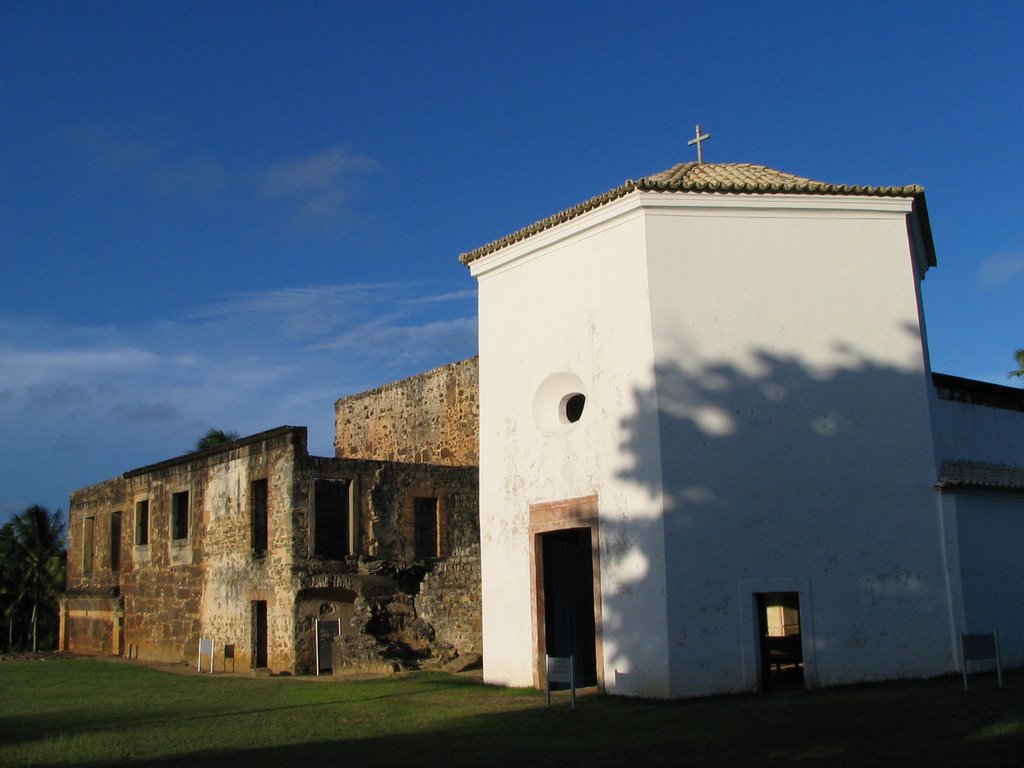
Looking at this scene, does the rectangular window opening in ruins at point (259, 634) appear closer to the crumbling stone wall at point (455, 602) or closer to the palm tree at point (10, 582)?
the crumbling stone wall at point (455, 602)

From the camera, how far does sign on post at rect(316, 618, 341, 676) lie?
18.4 meters

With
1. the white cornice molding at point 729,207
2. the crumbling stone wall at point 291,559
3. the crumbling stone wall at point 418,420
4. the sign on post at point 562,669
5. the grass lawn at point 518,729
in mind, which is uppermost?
the white cornice molding at point 729,207

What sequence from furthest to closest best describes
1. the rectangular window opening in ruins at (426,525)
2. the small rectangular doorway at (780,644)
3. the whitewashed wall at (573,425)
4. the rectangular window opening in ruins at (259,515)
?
the rectangular window opening in ruins at (426,525), the rectangular window opening in ruins at (259,515), the small rectangular doorway at (780,644), the whitewashed wall at (573,425)

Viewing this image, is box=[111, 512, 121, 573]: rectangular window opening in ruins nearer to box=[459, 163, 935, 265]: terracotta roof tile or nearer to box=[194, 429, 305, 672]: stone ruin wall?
box=[194, 429, 305, 672]: stone ruin wall

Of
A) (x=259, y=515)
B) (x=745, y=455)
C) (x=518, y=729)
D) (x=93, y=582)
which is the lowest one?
(x=518, y=729)

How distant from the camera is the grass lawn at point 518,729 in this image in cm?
850

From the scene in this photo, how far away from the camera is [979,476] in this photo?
1383 cm

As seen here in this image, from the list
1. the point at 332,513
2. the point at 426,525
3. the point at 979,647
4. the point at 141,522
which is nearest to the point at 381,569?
the point at 426,525

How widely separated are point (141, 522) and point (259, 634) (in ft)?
25.1

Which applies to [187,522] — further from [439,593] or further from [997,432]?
[997,432]

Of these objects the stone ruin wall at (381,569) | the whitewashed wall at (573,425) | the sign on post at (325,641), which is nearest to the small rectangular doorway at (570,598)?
the whitewashed wall at (573,425)

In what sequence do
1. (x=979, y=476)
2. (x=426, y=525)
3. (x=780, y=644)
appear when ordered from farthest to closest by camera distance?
(x=426, y=525), (x=780, y=644), (x=979, y=476)

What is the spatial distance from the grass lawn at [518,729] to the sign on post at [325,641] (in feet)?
13.0

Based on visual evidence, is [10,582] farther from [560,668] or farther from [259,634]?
[560,668]
